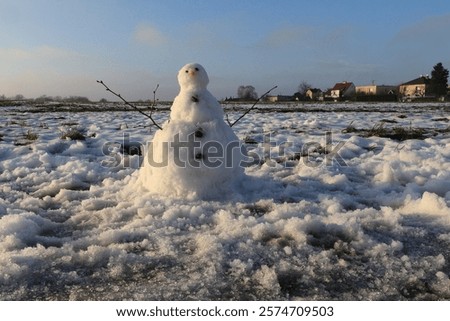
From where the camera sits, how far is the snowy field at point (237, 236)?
7.20 ft

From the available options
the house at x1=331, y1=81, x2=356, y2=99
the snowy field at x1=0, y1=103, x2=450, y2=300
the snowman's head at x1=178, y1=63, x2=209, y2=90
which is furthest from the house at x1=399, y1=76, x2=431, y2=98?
the snowman's head at x1=178, y1=63, x2=209, y2=90

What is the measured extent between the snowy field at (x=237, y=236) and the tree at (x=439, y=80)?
7030 centimetres

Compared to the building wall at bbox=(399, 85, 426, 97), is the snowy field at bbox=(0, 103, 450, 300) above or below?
below

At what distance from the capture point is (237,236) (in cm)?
279

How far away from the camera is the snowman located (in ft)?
11.9

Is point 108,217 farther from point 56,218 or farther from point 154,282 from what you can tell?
point 154,282

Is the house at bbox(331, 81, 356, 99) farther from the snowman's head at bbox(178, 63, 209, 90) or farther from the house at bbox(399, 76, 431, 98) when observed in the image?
the snowman's head at bbox(178, 63, 209, 90)

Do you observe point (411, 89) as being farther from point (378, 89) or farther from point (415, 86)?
point (378, 89)

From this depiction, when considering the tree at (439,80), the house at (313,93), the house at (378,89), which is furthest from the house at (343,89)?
the tree at (439,80)

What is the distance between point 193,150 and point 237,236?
1.15 metres

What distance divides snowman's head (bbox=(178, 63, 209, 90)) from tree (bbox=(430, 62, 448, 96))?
72453 millimetres

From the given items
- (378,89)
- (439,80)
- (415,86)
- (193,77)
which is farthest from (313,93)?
(193,77)

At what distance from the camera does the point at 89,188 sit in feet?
14.1
